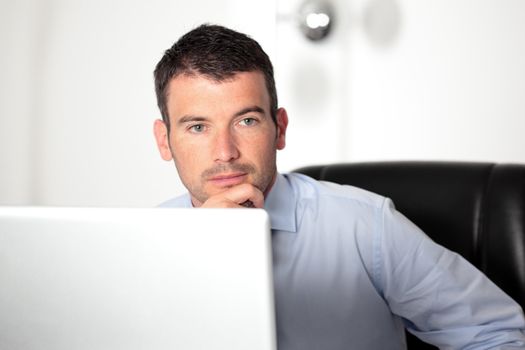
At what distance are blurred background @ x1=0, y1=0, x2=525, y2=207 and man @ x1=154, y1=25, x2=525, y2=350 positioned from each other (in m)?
1.01

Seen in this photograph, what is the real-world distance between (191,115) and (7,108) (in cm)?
173

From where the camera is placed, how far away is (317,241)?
48.6 inches

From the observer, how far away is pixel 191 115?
1.14 m

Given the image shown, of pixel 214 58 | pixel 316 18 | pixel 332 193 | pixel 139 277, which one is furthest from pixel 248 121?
pixel 316 18

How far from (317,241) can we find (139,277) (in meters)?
0.74

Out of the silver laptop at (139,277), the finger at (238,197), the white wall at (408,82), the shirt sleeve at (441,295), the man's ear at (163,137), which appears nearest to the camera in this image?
the silver laptop at (139,277)

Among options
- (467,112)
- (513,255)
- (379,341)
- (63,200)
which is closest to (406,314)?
(379,341)

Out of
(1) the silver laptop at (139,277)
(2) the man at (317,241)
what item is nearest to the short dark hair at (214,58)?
(2) the man at (317,241)

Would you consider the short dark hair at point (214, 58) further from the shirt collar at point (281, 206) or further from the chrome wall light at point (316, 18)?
the chrome wall light at point (316, 18)

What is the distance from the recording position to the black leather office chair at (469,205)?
117 centimetres

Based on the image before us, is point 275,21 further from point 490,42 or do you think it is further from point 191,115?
point 191,115

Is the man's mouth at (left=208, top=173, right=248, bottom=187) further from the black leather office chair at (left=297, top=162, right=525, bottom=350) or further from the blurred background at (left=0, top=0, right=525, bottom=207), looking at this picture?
the blurred background at (left=0, top=0, right=525, bottom=207)

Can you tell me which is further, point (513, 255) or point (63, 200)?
point (63, 200)

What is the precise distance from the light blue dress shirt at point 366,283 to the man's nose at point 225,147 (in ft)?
0.55
